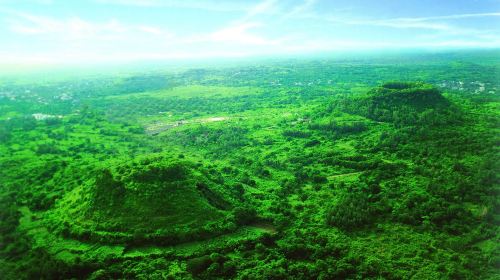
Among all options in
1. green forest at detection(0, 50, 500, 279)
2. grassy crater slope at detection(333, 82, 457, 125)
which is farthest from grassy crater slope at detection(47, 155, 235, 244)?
grassy crater slope at detection(333, 82, 457, 125)

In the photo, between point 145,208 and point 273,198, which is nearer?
point 145,208

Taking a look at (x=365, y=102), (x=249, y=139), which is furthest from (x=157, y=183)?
(x=365, y=102)

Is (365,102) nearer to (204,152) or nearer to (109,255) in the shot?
(204,152)

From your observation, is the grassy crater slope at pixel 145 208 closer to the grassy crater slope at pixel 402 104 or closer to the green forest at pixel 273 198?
the green forest at pixel 273 198

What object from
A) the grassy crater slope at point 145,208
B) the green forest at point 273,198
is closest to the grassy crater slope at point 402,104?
the green forest at point 273,198

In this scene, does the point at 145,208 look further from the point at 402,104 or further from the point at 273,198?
the point at 402,104

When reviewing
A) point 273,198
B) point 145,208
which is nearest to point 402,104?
point 273,198
